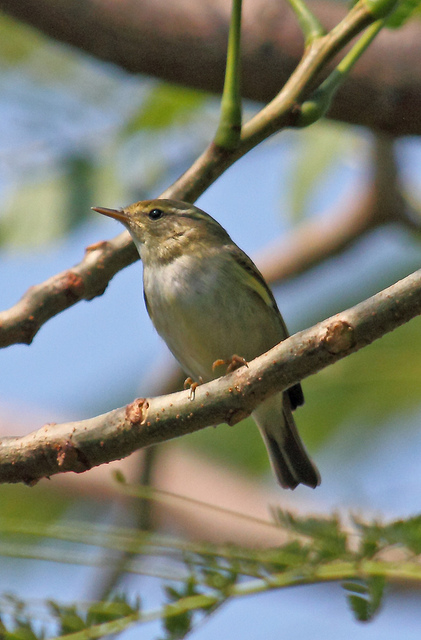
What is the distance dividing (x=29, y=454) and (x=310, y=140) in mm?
4217

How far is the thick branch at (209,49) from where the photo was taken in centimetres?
446

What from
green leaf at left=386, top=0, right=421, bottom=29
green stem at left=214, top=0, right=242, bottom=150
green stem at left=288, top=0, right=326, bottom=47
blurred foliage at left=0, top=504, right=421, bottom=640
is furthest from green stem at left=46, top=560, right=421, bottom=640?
green leaf at left=386, top=0, right=421, bottom=29

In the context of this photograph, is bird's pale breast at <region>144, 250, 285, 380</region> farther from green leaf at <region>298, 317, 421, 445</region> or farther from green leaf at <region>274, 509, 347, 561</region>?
green leaf at <region>274, 509, 347, 561</region>

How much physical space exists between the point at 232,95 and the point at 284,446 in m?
2.71

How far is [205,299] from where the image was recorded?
13.6 feet

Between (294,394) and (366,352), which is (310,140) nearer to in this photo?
(366,352)

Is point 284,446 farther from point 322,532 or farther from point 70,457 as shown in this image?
point 322,532

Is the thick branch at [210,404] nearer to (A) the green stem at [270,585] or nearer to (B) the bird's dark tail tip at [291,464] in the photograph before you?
(A) the green stem at [270,585]

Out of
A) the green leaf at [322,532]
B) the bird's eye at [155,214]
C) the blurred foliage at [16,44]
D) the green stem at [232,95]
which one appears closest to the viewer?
the green leaf at [322,532]

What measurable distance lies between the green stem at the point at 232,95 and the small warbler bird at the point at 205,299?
3.37 feet

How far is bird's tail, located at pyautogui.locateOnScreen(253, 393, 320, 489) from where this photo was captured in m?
4.82

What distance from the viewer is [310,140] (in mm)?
6266

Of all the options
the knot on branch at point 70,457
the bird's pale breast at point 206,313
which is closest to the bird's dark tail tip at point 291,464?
the bird's pale breast at point 206,313

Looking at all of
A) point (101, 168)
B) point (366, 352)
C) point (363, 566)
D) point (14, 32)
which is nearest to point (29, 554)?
point (363, 566)
